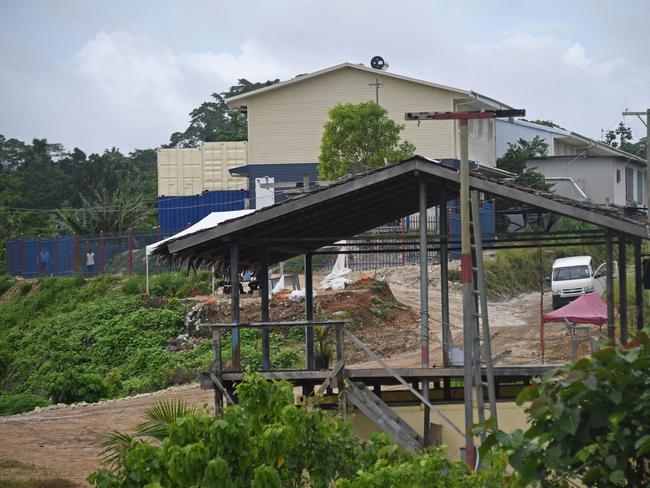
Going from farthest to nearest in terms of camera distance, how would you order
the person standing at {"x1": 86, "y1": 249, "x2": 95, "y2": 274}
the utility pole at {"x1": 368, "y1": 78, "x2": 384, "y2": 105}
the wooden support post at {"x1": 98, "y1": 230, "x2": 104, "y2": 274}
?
the utility pole at {"x1": 368, "y1": 78, "x2": 384, "y2": 105} < the person standing at {"x1": 86, "y1": 249, "x2": 95, "y2": 274} < the wooden support post at {"x1": 98, "y1": 230, "x2": 104, "y2": 274}

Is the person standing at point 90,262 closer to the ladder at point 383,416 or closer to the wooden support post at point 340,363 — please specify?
the ladder at point 383,416

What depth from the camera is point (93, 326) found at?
36.4 metres

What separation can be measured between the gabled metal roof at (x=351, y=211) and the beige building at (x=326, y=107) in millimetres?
29790

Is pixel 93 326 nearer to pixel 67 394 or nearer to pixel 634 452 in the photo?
pixel 67 394

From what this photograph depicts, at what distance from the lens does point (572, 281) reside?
3478 cm

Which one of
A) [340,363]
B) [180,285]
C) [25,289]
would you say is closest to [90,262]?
[25,289]

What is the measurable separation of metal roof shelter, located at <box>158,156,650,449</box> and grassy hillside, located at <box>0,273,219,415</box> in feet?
38.3

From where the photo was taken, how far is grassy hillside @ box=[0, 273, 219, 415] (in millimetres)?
28641

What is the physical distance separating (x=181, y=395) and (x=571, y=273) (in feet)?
48.0

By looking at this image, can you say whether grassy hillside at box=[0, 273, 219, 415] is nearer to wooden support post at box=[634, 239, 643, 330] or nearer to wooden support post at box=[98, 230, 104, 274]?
wooden support post at box=[98, 230, 104, 274]

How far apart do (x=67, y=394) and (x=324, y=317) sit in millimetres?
7227

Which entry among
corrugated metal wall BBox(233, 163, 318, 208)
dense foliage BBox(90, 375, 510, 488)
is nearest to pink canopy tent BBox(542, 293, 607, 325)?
dense foliage BBox(90, 375, 510, 488)

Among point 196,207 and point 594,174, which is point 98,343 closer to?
point 196,207

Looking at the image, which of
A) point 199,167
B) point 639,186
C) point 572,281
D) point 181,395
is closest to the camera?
point 181,395
